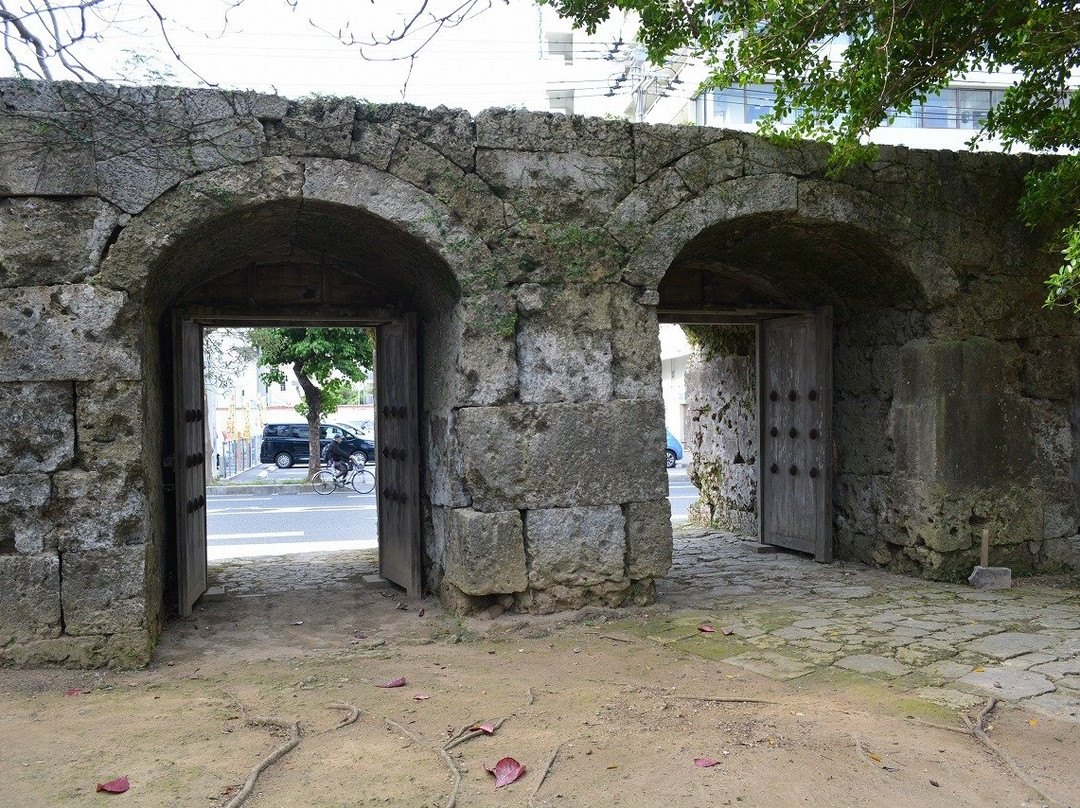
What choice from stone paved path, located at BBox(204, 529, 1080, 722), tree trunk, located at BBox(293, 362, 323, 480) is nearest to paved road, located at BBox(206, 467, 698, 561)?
tree trunk, located at BBox(293, 362, 323, 480)

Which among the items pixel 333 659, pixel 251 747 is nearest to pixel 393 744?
pixel 251 747

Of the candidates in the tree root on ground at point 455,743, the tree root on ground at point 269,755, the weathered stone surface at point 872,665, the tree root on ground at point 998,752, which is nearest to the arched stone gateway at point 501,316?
the tree root on ground at point 269,755

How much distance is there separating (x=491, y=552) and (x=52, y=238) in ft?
9.13

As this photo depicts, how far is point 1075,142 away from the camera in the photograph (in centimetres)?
538

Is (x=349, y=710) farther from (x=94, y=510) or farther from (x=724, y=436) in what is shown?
(x=724, y=436)

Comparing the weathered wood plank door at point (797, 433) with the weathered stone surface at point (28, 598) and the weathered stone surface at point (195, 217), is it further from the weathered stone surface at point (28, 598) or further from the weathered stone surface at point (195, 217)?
the weathered stone surface at point (28, 598)

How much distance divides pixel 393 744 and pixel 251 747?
541 millimetres

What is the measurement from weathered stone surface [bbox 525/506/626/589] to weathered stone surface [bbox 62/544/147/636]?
2061mm

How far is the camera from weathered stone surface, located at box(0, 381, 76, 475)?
4.38 m

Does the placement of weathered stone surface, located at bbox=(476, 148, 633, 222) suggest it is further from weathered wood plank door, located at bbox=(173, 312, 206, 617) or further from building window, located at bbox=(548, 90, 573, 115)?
building window, located at bbox=(548, 90, 573, 115)

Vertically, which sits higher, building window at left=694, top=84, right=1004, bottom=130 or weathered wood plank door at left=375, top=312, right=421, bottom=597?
building window at left=694, top=84, right=1004, bottom=130

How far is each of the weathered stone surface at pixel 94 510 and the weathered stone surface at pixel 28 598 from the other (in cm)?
14

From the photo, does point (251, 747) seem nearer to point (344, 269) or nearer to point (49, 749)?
point (49, 749)

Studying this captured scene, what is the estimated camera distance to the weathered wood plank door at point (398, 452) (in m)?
5.99
